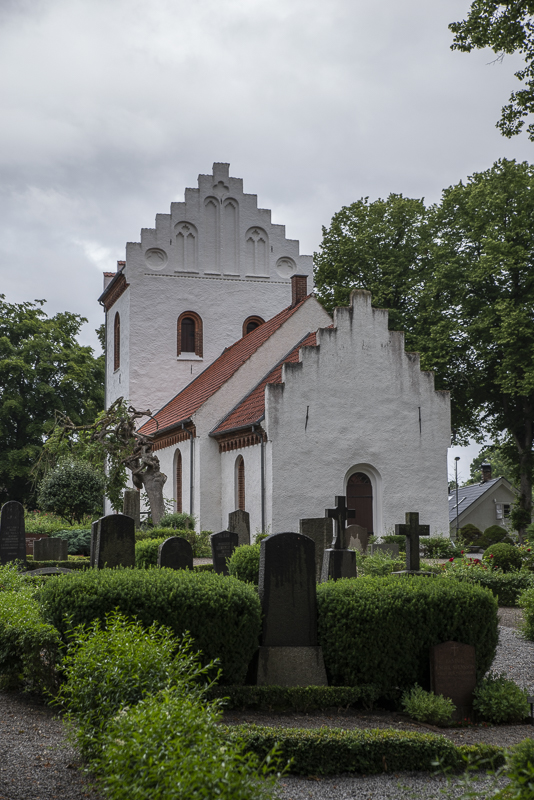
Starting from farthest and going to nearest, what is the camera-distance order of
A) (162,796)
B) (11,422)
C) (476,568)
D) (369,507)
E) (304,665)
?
(11,422), (369,507), (476,568), (304,665), (162,796)

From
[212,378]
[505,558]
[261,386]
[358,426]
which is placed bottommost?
[505,558]

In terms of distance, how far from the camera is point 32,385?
41.0m

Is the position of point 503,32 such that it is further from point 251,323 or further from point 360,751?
point 251,323

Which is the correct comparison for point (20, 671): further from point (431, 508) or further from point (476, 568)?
point (431, 508)

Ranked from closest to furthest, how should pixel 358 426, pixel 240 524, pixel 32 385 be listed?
pixel 240 524
pixel 358 426
pixel 32 385

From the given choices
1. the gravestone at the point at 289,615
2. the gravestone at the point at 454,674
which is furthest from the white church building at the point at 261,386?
the gravestone at the point at 454,674

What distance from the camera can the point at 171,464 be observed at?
25891 millimetres

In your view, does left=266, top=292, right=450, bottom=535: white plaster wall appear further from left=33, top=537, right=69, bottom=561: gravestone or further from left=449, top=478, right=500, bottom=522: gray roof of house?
left=449, top=478, right=500, bottom=522: gray roof of house


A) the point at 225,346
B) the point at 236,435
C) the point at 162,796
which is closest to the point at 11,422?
the point at 225,346

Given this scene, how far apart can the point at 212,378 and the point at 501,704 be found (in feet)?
66.5

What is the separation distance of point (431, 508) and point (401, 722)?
574 inches

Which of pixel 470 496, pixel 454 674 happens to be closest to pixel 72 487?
pixel 454 674

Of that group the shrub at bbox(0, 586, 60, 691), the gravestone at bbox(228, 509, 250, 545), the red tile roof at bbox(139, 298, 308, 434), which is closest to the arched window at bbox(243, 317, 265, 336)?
the red tile roof at bbox(139, 298, 308, 434)

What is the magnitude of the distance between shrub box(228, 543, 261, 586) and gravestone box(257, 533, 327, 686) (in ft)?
8.43
